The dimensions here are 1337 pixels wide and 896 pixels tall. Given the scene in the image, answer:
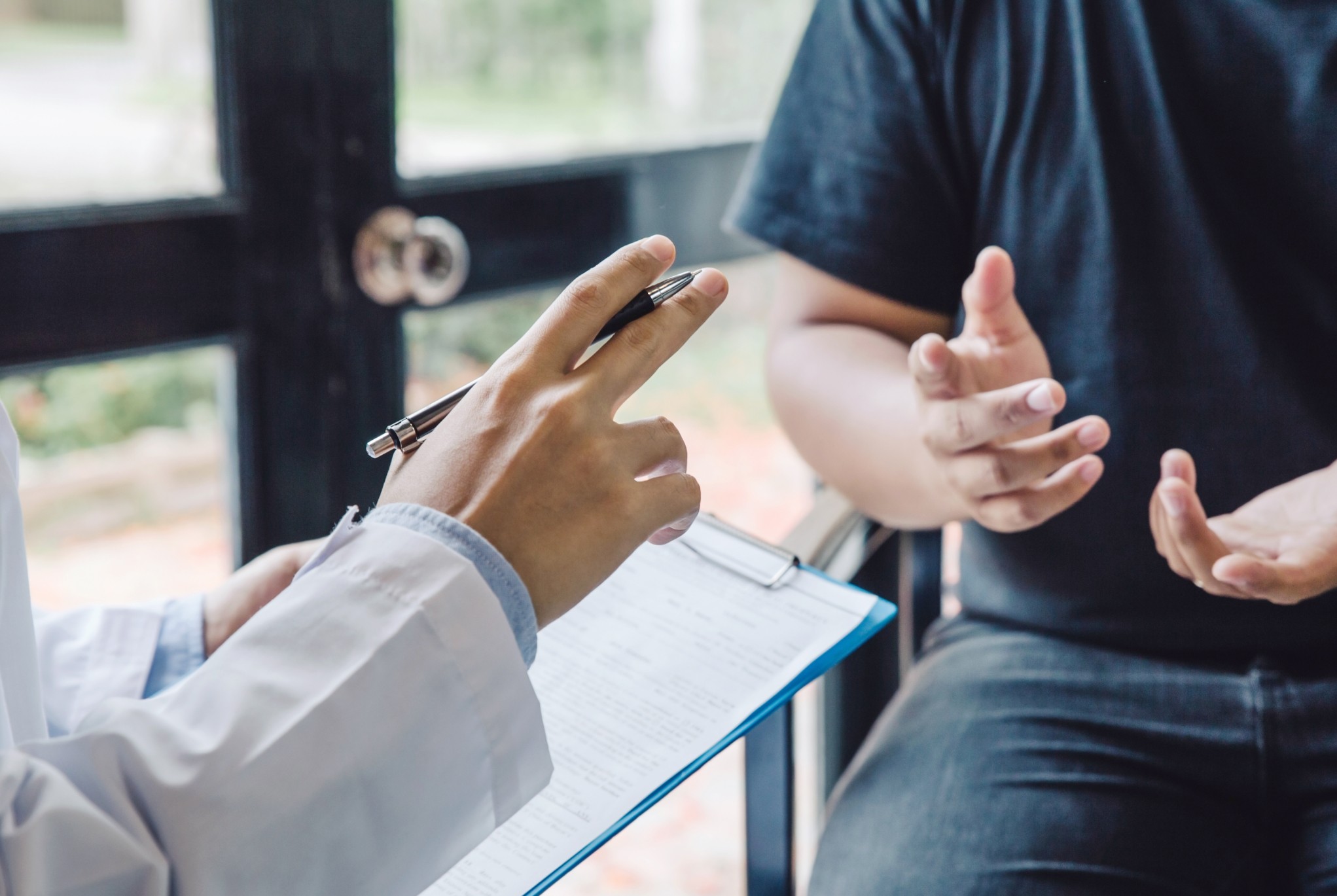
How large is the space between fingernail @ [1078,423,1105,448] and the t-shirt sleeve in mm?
362

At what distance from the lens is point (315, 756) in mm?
478

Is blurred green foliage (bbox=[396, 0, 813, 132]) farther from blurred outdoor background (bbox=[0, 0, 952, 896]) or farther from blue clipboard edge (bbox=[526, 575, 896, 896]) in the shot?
blue clipboard edge (bbox=[526, 575, 896, 896])

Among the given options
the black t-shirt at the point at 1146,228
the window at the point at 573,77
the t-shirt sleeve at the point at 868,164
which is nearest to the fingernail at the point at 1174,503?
the black t-shirt at the point at 1146,228

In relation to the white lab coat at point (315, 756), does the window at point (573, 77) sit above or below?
above

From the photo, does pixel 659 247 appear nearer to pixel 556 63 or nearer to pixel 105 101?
pixel 105 101

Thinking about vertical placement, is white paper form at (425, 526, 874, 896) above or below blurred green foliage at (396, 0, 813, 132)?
below

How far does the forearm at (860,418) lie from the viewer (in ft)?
3.12

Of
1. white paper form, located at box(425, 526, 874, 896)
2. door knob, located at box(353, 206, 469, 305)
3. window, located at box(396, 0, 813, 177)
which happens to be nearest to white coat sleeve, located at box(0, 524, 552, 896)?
white paper form, located at box(425, 526, 874, 896)

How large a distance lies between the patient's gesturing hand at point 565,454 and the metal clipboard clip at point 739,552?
0.73 feet

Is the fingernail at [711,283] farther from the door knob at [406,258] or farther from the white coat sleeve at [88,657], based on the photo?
the door knob at [406,258]

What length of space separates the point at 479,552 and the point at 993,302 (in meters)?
0.45

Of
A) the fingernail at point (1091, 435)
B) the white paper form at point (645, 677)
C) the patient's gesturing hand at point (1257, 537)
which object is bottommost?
the white paper form at point (645, 677)

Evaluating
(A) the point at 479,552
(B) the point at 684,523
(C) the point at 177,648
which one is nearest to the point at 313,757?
(A) the point at 479,552

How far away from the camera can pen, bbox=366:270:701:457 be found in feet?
1.90
